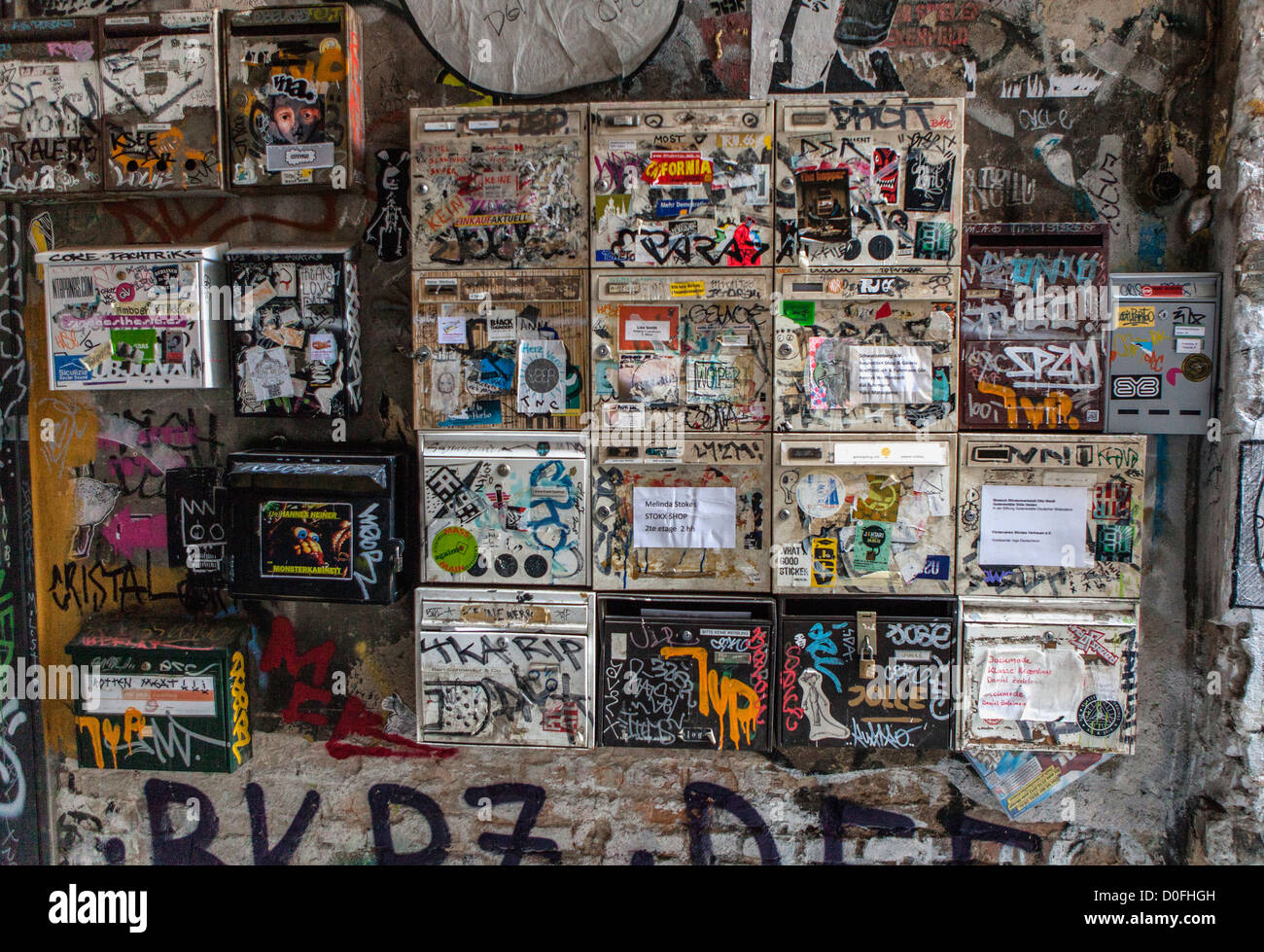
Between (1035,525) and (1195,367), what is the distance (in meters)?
0.99

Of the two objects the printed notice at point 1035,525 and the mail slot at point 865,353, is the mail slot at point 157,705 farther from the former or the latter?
the printed notice at point 1035,525

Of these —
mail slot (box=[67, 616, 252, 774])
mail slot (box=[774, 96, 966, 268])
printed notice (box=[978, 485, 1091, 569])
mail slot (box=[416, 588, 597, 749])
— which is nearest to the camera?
mail slot (box=[774, 96, 966, 268])

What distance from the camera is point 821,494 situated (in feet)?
10.8

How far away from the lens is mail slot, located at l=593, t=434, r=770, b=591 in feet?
10.8

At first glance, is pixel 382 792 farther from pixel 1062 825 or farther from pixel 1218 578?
pixel 1218 578

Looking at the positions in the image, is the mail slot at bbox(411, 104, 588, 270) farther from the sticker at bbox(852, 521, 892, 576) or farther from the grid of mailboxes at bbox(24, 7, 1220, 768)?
the sticker at bbox(852, 521, 892, 576)

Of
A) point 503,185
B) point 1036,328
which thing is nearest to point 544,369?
point 503,185

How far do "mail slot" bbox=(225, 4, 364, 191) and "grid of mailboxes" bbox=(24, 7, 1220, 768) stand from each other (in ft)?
0.05

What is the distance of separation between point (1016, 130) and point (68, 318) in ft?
14.4

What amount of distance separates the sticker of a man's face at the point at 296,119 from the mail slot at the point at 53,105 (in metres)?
0.83

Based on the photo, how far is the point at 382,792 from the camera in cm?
381

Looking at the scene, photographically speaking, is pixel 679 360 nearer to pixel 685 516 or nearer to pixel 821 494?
pixel 685 516

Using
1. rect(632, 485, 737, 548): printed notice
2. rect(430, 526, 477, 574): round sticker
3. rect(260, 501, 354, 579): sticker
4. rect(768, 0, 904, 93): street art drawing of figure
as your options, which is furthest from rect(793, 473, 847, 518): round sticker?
rect(260, 501, 354, 579): sticker

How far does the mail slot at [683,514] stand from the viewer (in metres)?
3.29
